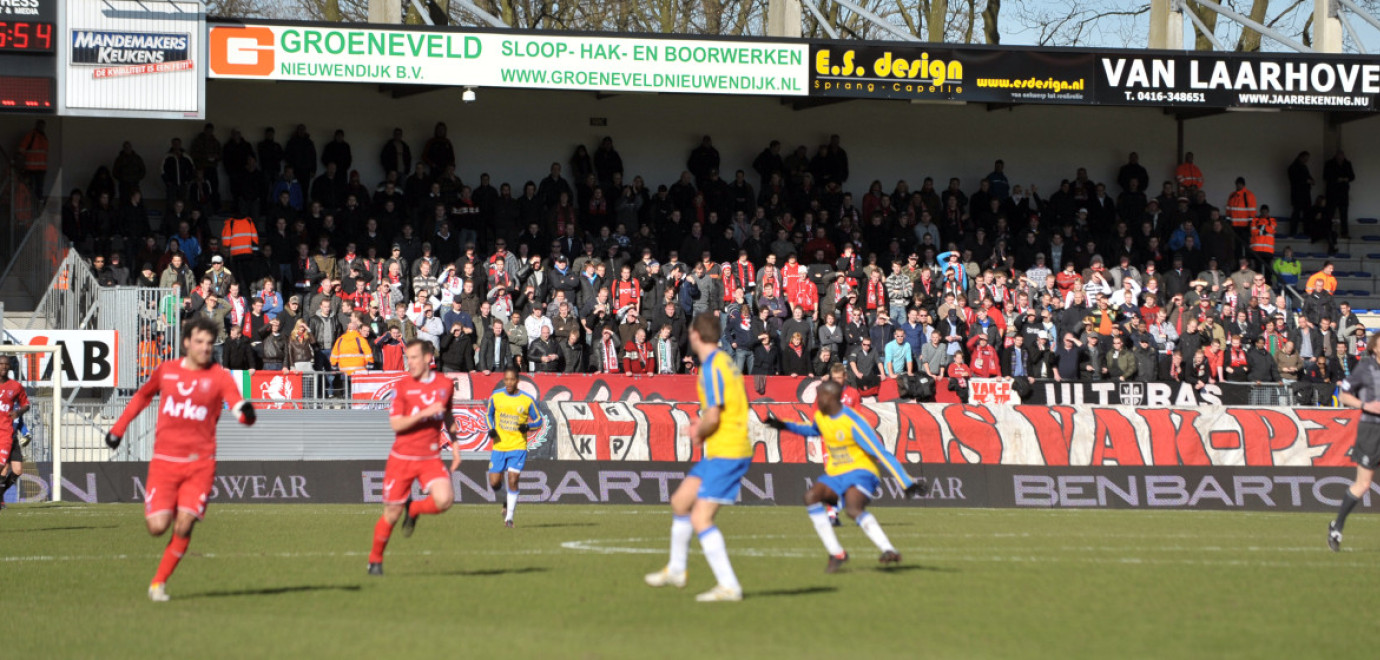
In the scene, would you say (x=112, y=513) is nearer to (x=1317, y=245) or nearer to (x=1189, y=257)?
(x=1189, y=257)

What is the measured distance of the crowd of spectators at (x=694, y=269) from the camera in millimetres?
29375

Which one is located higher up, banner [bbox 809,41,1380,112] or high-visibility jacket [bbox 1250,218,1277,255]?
banner [bbox 809,41,1380,112]

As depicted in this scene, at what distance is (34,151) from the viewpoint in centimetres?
3156

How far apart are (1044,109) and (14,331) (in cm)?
2471

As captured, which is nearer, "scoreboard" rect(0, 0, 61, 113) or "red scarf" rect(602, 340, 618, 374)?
"scoreboard" rect(0, 0, 61, 113)

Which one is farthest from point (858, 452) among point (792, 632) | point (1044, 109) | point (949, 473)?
point (1044, 109)

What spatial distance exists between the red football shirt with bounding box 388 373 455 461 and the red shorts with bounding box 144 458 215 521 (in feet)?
6.08

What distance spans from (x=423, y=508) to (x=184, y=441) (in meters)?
2.29

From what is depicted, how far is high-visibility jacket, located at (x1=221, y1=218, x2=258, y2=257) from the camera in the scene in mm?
30578

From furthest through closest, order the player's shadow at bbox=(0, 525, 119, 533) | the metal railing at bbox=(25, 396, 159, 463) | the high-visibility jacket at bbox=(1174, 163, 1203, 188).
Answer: the high-visibility jacket at bbox=(1174, 163, 1203, 188)
the metal railing at bbox=(25, 396, 159, 463)
the player's shadow at bbox=(0, 525, 119, 533)

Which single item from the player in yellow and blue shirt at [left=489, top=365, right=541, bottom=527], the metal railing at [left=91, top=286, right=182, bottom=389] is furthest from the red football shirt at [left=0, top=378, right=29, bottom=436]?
the metal railing at [left=91, top=286, right=182, bottom=389]

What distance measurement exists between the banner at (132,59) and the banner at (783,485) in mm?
7249

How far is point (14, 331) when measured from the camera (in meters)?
26.1

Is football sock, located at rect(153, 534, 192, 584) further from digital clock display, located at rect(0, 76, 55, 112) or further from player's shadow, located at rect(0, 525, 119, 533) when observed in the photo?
digital clock display, located at rect(0, 76, 55, 112)
